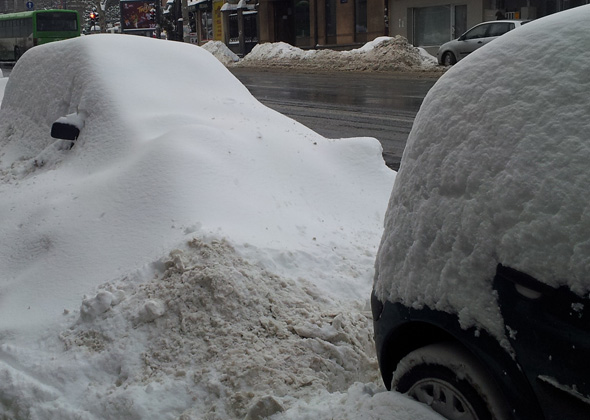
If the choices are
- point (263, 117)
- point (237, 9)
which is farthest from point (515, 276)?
point (237, 9)

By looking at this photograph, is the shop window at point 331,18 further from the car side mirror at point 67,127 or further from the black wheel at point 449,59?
the car side mirror at point 67,127

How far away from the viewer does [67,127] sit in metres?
5.82

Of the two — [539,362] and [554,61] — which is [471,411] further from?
[554,61]

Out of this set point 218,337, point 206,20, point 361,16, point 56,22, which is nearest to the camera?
point 218,337

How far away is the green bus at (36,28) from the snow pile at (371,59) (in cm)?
1310

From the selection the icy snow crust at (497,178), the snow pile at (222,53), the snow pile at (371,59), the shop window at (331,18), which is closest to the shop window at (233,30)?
A: the snow pile at (222,53)

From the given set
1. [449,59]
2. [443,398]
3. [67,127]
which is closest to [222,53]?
[449,59]

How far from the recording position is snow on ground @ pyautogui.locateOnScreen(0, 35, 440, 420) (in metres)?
3.48

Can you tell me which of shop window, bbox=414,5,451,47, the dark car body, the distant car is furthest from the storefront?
the dark car body

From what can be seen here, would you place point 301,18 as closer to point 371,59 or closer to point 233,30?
point 233,30

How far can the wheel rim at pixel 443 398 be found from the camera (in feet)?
7.80

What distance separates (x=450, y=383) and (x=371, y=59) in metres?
27.1

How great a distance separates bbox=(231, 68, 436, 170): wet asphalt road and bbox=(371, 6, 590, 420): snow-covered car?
257 inches

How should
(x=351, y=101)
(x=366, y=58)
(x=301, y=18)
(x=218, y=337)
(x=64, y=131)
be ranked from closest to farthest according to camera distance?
(x=218, y=337) → (x=64, y=131) → (x=351, y=101) → (x=366, y=58) → (x=301, y=18)
